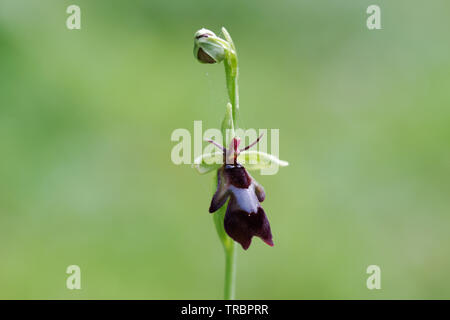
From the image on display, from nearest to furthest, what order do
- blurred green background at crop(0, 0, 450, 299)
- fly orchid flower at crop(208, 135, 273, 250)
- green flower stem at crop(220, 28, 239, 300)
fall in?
fly orchid flower at crop(208, 135, 273, 250), green flower stem at crop(220, 28, 239, 300), blurred green background at crop(0, 0, 450, 299)

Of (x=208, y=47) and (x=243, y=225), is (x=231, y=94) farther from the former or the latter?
(x=243, y=225)

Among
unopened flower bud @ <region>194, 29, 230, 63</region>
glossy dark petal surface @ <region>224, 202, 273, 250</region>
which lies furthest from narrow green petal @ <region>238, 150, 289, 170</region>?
unopened flower bud @ <region>194, 29, 230, 63</region>

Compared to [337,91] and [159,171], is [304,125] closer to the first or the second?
[337,91]

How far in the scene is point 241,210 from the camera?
91.9 inches

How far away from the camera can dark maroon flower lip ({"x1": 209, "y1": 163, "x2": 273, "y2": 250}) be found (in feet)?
7.67

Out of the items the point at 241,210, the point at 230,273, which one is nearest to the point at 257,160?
the point at 241,210

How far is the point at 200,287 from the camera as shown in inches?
152

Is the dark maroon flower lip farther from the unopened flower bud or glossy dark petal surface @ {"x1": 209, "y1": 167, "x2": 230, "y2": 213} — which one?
the unopened flower bud

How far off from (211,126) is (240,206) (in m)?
2.51

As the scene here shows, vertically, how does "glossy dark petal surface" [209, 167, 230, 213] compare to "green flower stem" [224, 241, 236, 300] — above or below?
above

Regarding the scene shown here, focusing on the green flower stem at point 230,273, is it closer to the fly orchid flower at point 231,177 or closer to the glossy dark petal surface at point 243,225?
the fly orchid flower at point 231,177

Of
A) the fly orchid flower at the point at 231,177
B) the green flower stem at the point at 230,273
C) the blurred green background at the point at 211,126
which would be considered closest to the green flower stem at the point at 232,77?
the fly orchid flower at the point at 231,177

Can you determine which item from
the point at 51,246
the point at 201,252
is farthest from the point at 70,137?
the point at 201,252

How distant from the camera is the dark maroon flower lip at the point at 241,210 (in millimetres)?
2338
